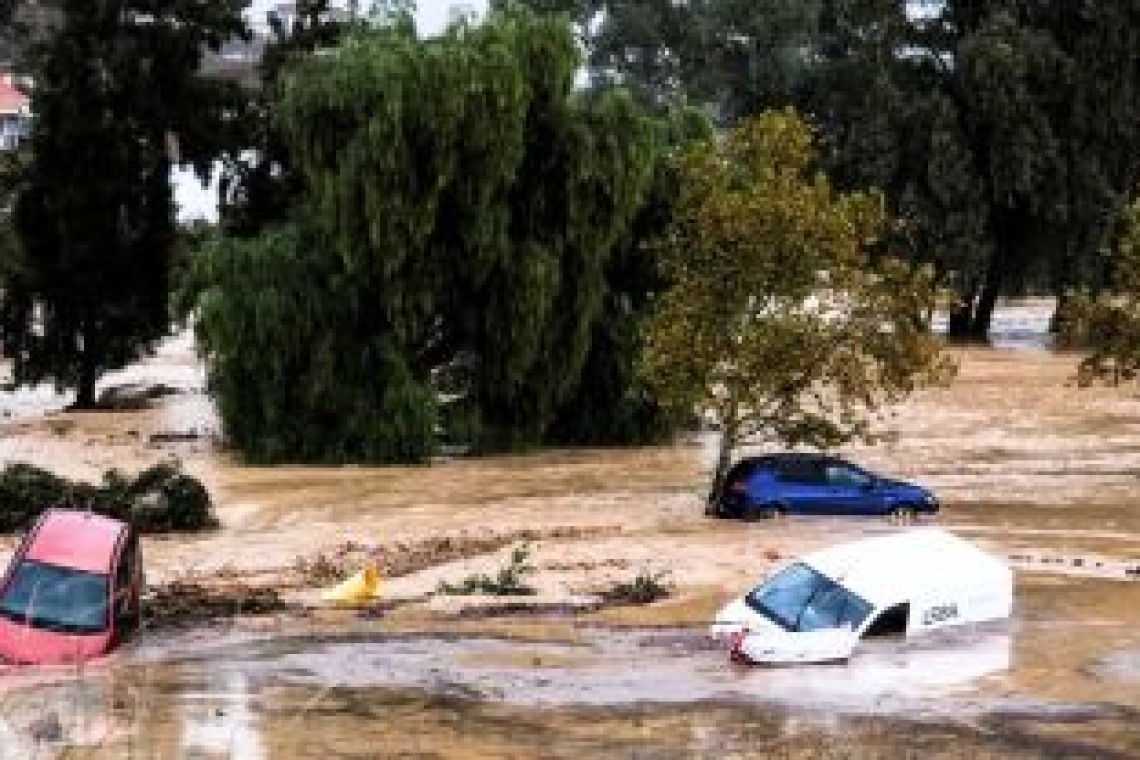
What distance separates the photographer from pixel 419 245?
46.3 meters

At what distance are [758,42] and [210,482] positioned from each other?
49.4 metres

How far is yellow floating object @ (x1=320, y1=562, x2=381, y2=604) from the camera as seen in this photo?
95.8 feet

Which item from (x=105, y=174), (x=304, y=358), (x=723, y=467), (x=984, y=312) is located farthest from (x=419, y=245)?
(x=984, y=312)

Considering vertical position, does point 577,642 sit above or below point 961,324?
below

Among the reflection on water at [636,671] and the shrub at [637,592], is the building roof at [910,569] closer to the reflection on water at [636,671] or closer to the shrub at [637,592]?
the reflection on water at [636,671]

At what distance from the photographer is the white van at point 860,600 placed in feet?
80.9

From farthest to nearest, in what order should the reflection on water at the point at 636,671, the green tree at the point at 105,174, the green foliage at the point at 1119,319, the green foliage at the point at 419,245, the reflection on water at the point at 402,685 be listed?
the green tree at the point at 105,174 < the green foliage at the point at 419,245 < the green foliage at the point at 1119,319 < the reflection on water at the point at 636,671 < the reflection on water at the point at 402,685

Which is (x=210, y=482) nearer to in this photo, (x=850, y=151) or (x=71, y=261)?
(x=71, y=261)

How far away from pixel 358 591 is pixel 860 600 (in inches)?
318

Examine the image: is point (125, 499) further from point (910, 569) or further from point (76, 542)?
point (910, 569)

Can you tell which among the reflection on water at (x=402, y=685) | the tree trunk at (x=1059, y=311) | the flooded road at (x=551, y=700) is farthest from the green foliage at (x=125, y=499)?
the tree trunk at (x=1059, y=311)

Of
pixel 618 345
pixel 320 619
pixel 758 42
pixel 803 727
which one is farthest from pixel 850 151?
pixel 803 727

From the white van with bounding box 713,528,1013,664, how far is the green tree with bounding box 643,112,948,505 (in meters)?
10.7

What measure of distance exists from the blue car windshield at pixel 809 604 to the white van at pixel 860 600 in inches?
0.5
